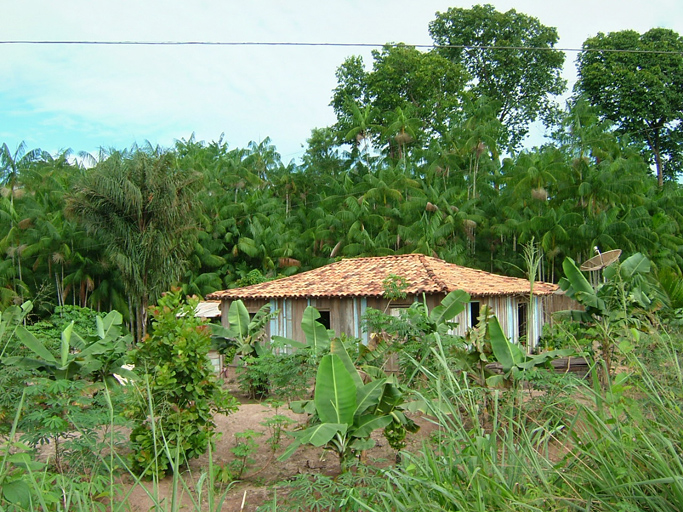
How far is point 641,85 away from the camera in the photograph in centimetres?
3083

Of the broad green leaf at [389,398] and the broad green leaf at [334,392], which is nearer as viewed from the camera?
the broad green leaf at [334,392]

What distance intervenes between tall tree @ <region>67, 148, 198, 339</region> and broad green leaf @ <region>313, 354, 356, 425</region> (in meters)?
15.4

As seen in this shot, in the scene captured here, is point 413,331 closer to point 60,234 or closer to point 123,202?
point 123,202

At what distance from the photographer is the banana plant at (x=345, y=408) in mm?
5867

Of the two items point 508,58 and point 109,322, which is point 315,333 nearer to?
point 109,322

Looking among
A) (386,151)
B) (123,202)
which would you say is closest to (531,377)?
(123,202)

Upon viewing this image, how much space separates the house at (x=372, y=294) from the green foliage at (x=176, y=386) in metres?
6.52

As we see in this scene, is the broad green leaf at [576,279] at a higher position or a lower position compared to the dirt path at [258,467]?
higher

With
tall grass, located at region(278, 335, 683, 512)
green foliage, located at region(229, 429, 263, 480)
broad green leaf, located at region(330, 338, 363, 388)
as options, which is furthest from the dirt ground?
tall grass, located at region(278, 335, 683, 512)

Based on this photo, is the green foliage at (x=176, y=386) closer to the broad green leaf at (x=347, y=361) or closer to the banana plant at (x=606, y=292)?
the broad green leaf at (x=347, y=361)

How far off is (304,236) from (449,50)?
1504cm

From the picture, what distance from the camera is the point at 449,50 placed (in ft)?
116

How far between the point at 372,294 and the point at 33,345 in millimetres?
8121

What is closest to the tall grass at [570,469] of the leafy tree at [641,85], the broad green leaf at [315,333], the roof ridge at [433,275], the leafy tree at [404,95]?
the broad green leaf at [315,333]
